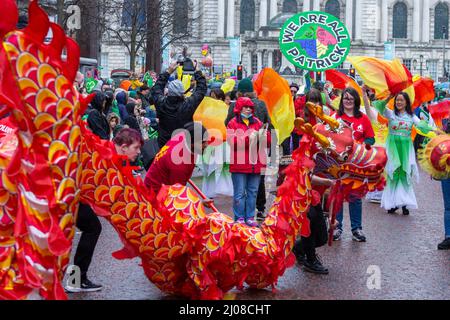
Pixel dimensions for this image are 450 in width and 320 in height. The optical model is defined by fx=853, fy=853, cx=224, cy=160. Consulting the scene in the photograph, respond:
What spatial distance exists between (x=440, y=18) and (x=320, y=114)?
281 feet

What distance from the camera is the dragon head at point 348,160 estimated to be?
7.13 metres

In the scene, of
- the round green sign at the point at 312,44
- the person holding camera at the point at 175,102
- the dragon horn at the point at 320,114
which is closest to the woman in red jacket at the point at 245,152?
the person holding camera at the point at 175,102

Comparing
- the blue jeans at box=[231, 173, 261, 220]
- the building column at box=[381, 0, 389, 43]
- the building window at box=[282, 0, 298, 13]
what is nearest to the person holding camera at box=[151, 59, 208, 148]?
the blue jeans at box=[231, 173, 261, 220]

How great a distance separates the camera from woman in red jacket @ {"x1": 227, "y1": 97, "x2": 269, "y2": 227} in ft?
31.4

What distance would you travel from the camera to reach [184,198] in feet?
20.2

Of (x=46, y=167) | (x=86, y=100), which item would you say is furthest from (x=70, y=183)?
(x=86, y=100)

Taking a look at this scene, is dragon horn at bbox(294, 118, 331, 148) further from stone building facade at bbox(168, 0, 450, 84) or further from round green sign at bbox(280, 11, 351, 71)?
stone building facade at bbox(168, 0, 450, 84)

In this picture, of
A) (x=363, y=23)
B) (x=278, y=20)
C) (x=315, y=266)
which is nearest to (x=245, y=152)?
(x=315, y=266)

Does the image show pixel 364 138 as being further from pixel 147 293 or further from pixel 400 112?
pixel 147 293

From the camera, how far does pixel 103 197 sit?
5676 millimetres

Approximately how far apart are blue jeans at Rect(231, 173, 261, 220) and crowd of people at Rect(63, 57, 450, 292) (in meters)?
0.01

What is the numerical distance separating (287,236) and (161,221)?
120 centimetres

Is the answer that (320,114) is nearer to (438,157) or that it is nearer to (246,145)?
(438,157)

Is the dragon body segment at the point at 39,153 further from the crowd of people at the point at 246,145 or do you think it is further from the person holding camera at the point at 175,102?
the person holding camera at the point at 175,102
